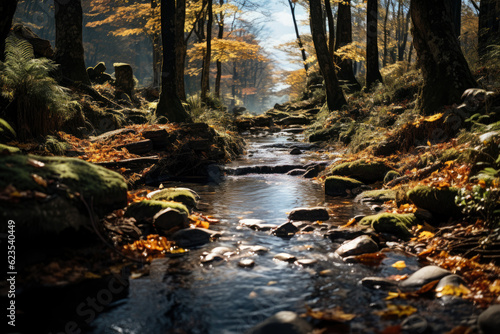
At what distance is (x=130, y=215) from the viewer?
4566 millimetres

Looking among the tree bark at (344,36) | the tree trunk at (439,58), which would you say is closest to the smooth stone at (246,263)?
the tree trunk at (439,58)

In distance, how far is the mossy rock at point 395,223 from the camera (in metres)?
4.43

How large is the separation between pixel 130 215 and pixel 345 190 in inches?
161

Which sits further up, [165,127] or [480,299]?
[165,127]

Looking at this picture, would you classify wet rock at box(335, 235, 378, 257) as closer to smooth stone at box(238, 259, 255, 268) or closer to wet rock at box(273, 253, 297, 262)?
wet rock at box(273, 253, 297, 262)

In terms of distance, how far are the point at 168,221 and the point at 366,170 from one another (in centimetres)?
453

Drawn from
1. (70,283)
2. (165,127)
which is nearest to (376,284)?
(70,283)

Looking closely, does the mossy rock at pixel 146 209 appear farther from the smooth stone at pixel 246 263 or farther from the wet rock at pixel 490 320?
the wet rock at pixel 490 320

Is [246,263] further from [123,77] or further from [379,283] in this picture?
[123,77]

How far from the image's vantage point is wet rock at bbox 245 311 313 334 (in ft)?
8.20

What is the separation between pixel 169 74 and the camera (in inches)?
429

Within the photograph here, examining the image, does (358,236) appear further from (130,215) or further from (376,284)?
(130,215)

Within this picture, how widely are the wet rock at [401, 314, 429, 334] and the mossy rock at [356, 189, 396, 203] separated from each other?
11.4 feet

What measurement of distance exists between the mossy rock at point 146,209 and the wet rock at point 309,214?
5.10 feet
